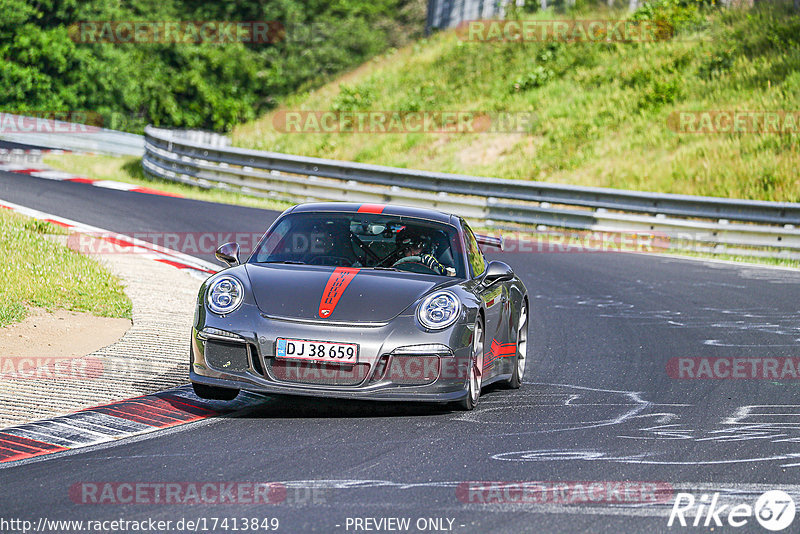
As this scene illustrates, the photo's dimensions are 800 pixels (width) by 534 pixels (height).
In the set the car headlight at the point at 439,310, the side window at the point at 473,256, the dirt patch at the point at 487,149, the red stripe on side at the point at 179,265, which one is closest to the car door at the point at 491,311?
the side window at the point at 473,256

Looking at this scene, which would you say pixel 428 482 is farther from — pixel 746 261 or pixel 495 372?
pixel 746 261

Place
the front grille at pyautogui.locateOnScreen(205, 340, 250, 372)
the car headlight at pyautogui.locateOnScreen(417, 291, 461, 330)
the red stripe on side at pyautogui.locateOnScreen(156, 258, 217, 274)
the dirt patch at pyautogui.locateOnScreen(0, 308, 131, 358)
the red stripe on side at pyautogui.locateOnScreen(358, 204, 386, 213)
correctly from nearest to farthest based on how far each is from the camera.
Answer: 1. the front grille at pyautogui.locateOnScreen(205, 340, 250, 372)
2. the car headlight at pyautogui.locateOnScreen(417, 291, 461, 330)
3. the red stripe on side at pyautogui.locateOnScreen(358, 204, 386, 213)
4. the dirt patch at pyautogui.locateOnScreen(0, 308, 131, 358)
5. the red stripe on side at pyautogui.locateOnScreen(156, 258, 217, 274)

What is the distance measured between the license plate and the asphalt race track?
0.40 meters

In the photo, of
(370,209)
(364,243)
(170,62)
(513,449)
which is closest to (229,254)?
(364,243)

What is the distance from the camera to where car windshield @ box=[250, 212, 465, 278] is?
7844 millimetres

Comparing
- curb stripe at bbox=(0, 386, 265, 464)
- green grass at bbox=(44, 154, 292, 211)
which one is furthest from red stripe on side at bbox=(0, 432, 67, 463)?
green grass at bbox=(44, 154, 292, 211)

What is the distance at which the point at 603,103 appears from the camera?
1197 inches

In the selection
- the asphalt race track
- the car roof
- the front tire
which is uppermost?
the car roof

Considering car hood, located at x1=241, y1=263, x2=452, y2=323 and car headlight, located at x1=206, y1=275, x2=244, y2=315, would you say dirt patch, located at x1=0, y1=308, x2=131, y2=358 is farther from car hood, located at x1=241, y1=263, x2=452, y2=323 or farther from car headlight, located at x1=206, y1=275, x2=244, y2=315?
car hood, located at x1=241, y1=263, x2=452, y2=323

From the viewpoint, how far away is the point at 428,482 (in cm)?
539

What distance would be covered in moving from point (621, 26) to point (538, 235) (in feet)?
49.7

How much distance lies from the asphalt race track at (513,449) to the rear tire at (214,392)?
0.23 meters

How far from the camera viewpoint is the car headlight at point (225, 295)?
7000mm

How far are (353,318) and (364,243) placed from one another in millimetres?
1298
